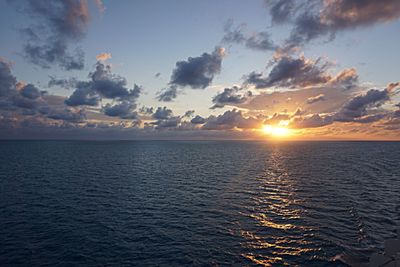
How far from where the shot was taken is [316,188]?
59.0m

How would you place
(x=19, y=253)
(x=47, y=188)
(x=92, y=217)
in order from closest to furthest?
1. (x=19, y=253)
2. (x=92, y=217)
3. (x=47, y=188)

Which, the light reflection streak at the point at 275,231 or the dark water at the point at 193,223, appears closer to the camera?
the dark water at the point at 193,223

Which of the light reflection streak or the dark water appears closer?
the dark water

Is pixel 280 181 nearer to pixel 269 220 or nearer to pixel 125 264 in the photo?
pixel 269 220

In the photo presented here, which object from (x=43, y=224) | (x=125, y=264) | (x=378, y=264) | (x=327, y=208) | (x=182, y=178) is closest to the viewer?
(x=378, y=264)

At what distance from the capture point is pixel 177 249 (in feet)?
92.2

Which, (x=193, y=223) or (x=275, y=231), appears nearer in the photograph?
(x=275, y=231)

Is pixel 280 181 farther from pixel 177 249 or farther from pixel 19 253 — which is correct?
pixel 19 253

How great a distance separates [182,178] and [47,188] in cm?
3607

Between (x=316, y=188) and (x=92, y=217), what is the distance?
51167 mm

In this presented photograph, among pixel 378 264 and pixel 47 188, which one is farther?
pixel 47 188

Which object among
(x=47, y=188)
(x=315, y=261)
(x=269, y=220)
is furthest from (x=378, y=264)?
(x=47, y=188)

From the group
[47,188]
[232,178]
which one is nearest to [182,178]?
[232,178]

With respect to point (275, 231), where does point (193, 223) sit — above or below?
above
